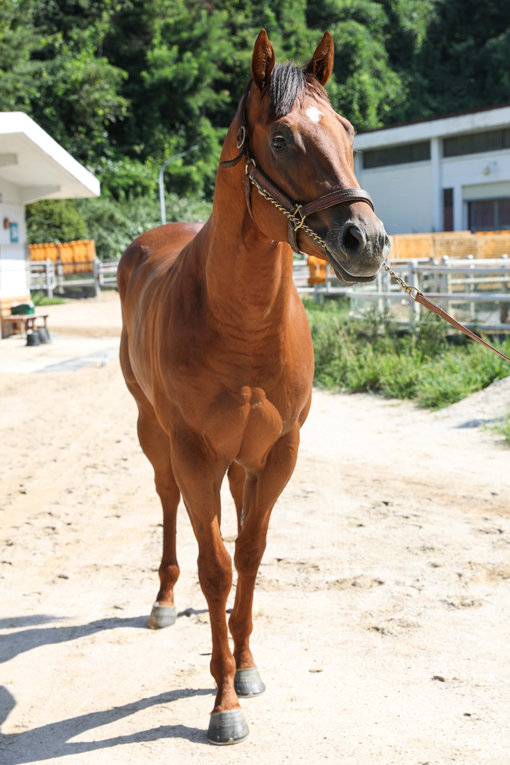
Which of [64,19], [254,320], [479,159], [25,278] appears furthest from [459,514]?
[64,19]

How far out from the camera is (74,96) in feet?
131

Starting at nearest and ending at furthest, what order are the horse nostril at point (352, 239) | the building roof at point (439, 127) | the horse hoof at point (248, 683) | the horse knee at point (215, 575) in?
the horse nostril at point (352, 239), the horse knee at point (215, 575), the horse hoof at point (248, 683), the building roof at point (439, 127)

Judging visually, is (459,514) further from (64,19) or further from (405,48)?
(405,48)

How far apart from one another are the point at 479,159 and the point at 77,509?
30.3 metres

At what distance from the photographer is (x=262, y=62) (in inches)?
101

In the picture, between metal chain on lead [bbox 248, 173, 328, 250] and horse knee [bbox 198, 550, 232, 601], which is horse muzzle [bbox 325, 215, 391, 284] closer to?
metal chain on lead [bbox 248, 173, 328, 250]

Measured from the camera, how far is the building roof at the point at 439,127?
3108cm

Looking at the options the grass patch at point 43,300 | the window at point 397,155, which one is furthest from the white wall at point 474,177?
the grass patch at point 43,300

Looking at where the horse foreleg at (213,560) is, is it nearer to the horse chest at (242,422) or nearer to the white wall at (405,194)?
the horse chest at (242,422)

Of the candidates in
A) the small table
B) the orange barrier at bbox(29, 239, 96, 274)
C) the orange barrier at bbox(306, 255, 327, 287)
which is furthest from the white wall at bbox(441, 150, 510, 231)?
the small table

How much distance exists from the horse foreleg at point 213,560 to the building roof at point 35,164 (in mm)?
13048

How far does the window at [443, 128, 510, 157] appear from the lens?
105 ft

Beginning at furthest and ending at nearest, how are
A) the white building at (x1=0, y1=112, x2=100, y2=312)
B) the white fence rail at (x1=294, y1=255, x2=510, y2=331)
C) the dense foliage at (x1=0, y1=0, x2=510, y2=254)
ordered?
the dense foliage at (x1=0, y1=0, x2=510, y2=254), the white building at (x1=0, y1=112, x2=100, y2=312), the white fence rail at (x1=294, y1=255, x2=510, y2=331)

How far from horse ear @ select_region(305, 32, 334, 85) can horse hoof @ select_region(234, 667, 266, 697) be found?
7.73 feet
